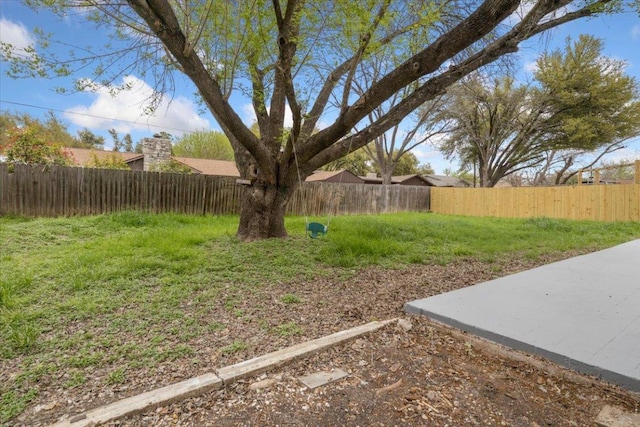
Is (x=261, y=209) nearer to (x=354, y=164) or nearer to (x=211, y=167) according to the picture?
A: (x=211, y=167)

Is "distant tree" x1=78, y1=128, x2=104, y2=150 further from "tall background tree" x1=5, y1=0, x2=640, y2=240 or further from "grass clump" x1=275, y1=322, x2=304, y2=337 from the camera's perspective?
"grass clump" x1=275, y1=322, x2=304, y2=337

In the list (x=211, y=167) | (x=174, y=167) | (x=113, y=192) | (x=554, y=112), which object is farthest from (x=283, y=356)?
(x=554, y=112)

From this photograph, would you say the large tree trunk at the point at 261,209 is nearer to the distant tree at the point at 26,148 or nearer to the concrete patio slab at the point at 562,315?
the concrete patio slab at the point at 562,315

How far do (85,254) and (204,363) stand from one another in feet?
10.3

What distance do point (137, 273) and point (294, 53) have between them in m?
3.33

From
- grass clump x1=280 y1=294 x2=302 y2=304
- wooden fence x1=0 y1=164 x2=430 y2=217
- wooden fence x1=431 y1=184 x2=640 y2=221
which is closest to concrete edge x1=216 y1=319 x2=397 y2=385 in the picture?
grass clump x1=280 y1=294 x2=302 y2=304

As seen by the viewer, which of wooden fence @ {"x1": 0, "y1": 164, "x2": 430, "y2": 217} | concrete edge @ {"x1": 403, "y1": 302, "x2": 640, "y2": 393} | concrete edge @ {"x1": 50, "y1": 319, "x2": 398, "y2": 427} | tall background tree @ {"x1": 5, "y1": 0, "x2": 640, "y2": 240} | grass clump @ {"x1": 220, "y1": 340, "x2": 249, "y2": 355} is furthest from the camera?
wooden fence @ {"x1": 0, "y1": 164, "x2": 430, "y2": 217}

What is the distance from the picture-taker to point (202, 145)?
27.0 metres

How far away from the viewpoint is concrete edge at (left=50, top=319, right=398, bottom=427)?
1523 mm

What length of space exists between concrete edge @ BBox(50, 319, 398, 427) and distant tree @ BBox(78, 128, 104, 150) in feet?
104

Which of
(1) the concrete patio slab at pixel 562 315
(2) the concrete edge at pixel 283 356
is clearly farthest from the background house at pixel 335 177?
(2) the concrete edge at pixel 283 356

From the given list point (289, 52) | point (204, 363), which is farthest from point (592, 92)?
point (204, 363)

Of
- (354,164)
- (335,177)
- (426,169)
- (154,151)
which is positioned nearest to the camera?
(154,151)

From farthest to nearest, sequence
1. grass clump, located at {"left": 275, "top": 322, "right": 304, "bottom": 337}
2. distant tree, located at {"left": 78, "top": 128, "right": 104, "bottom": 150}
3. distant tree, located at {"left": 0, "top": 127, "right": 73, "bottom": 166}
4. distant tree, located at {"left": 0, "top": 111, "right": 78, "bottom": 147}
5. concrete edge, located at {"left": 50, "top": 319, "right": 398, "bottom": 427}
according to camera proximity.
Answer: distant tree, located at {"left": 78, "top": 128, "right": 104, "bottom": 150}, distant tree, located at {"left": 0, "top": 111, "right": 78, "bottom": 147}, distant tree, located at {"left": 0, "top": 127, "right": 73, "bottom": 166}, grass clump, located at {"left": 275, "top": 322, "right": 304, "bottom": 337}, concrete edge, located at {"left": 50, "top": 319, "right": 398, "bottom": 427}
